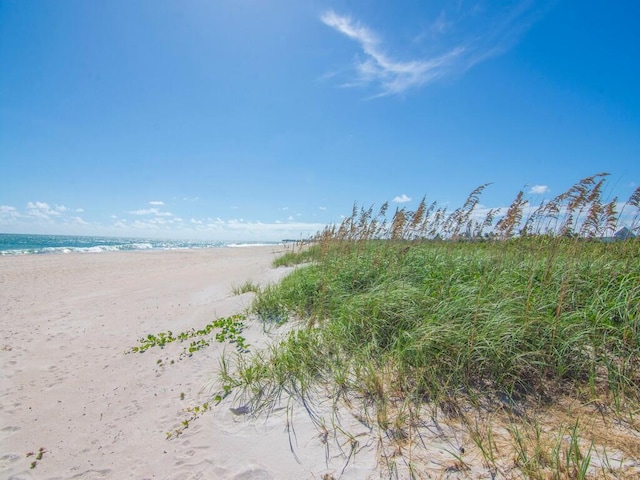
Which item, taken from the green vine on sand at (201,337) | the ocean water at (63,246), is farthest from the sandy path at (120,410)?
the ocean water at (63,246)

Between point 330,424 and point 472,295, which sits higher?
point 472,295

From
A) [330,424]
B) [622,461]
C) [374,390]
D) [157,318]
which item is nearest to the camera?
[622,461]

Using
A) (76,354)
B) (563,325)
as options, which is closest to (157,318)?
A: (76,354)

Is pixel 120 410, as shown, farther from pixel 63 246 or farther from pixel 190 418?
pixel 63 246

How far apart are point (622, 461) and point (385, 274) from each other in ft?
14.5

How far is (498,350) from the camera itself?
10.6ft

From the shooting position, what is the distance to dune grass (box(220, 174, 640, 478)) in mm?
2639

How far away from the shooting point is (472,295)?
14.6 feet

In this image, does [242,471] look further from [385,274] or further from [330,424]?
[385,274]

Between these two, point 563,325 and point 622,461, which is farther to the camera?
point 563,325

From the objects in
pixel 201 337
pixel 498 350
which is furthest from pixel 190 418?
pixel 498 350

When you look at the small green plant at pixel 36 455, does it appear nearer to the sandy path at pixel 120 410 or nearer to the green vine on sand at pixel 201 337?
the sandy path at pixel 120 410

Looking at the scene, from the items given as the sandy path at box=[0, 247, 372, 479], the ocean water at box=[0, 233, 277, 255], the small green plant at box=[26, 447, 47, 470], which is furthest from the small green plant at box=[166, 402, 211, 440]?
the ocean water at box=[0, 233, 277, 255]

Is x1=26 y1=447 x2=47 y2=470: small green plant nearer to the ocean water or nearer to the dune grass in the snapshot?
the dune grass
